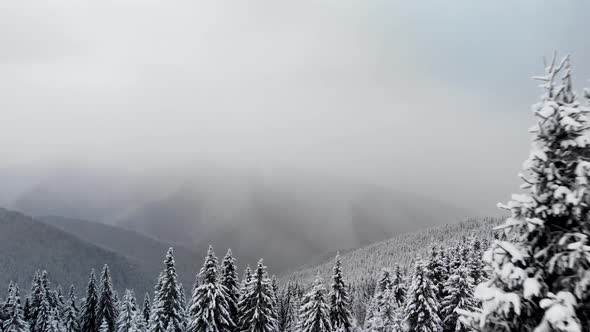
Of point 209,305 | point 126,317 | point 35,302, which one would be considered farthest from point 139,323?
point 35,302

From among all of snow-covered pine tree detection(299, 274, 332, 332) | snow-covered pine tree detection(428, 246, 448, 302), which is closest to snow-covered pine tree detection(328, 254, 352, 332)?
snow-covered pine tree detection(299, 274, 332, 332)

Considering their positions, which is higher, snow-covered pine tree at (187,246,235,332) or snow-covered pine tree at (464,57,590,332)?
snow-covered pine tree at (464,57,590,332)

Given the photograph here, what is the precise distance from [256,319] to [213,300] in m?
4.84

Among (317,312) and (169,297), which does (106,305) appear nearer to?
(169,297)

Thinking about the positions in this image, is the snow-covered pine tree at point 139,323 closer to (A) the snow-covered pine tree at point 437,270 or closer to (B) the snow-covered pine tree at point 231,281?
(B) the snow-covered pine tree at point 231,281

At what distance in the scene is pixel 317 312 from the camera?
4062 cm

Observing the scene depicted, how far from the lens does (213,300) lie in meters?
39.1

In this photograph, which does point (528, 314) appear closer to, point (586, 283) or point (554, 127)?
point (586, 283)

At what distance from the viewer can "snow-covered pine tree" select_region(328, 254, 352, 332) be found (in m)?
42.5

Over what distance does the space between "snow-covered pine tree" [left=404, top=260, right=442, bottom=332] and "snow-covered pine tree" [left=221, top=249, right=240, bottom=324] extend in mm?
17336

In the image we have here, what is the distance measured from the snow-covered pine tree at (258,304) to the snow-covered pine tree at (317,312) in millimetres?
3711

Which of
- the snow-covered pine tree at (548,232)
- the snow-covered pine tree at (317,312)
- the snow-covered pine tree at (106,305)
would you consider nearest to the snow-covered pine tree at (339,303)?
the snow-covered pine tree at (317,312)

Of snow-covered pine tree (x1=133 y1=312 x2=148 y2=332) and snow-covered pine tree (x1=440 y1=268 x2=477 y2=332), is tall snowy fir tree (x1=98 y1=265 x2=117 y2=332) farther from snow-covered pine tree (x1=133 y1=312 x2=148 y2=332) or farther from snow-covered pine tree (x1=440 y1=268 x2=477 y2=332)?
snow-covered pine tree (x1=440 y1=268 x2=477 y2=332)

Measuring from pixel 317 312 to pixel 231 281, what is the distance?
944 cm
